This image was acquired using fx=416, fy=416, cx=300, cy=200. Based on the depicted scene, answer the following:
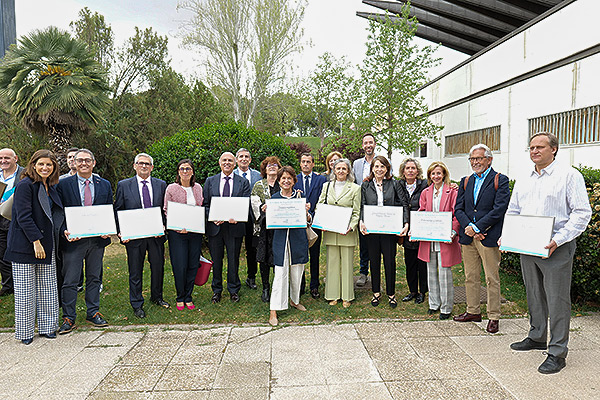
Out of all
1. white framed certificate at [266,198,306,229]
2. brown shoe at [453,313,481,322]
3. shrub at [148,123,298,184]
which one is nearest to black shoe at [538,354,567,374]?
brown shoe at [453,313,481,322]

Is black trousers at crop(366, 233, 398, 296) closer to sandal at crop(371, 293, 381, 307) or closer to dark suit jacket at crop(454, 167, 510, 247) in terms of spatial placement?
sandal at crop(371, 293, 381, 307)

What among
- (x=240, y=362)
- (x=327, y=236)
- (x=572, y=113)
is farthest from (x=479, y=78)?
(x=240, y=362)

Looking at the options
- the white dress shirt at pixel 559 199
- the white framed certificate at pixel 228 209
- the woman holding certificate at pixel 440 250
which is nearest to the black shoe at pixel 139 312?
the white framed certificate at pixel 228 209

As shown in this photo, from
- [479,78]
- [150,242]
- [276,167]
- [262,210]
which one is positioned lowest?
[150,242]

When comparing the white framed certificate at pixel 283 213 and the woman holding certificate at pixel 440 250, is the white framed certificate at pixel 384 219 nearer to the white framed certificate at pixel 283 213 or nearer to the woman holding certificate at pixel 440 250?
the woman holding certificate at pixel 440 250

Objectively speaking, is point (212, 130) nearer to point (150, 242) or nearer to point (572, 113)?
point (150, 242)

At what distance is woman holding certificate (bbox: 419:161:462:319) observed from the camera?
5.77m

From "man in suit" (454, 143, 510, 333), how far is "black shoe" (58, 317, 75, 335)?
208 inches

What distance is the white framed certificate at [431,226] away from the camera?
567cm

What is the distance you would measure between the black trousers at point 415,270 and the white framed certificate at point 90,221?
14.1 ft

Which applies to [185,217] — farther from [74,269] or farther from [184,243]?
[74,269]

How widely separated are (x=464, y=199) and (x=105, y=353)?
189 inches

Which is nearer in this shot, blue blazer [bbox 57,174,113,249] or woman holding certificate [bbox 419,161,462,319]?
blue blazer [bbox 57,174,113,249]

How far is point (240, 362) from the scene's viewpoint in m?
4.50
